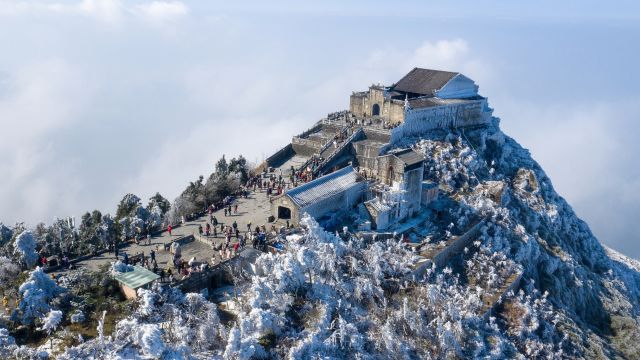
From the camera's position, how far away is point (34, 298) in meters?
28.6

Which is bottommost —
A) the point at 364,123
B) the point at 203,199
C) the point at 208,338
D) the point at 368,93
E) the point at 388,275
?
the point at 208,338

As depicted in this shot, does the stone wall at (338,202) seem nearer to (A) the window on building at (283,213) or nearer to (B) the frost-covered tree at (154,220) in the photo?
(A) the window on building at (283,213)

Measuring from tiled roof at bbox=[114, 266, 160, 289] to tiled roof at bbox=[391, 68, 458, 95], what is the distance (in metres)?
43.1

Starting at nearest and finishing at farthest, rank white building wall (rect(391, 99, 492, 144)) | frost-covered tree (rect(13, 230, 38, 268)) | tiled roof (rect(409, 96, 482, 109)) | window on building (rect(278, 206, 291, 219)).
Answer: frost-covered tree (rect(13, 230, 38, 268)) → window on building (rect(278, 206, 291, 219)) → white building wall (rect(391, 99, 492, 144)) → tiled roof (rect(409, 96, 482, 109))

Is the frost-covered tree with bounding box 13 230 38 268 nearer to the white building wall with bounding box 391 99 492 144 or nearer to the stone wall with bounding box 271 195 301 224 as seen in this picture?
the stone wall with bounding box 271 195 301 224

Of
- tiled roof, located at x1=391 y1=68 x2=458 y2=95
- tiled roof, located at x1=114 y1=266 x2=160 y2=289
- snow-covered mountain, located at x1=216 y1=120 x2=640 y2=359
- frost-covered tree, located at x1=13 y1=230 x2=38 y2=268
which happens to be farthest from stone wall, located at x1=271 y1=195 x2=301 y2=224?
tiled roof, located at x1=391 y1=68 x2=458 y2=95

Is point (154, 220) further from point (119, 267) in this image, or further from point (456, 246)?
point (456, 246)

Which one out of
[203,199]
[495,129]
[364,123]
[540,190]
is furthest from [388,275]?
[495,129]

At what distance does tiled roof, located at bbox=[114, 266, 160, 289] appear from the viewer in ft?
102

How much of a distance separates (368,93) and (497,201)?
20.6 m

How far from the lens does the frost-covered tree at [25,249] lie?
1326 inches

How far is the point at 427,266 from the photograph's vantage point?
135ft

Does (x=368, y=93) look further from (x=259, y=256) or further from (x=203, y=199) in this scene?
(x=259, y=256)

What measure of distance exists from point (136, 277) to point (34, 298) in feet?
17.7
